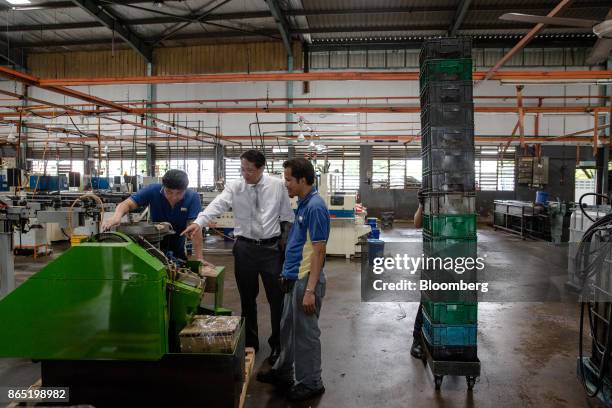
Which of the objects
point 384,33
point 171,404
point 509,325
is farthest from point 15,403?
point 384,33

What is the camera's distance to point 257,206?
275 centimetres

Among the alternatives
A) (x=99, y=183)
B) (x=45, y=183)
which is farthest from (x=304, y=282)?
(x=99, y=183)

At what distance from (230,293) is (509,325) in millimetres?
3071

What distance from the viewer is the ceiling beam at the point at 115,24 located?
350 inches

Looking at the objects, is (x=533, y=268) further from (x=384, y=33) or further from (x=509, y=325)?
(x=384, y=33)

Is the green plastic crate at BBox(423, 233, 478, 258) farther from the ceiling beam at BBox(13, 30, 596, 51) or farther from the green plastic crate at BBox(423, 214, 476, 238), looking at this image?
the ceiling beam at BBox(13, 30, 596, 51)

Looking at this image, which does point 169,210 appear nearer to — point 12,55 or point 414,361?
point 414,361

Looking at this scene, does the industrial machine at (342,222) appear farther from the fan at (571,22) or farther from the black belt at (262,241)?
the fan at (571,22)

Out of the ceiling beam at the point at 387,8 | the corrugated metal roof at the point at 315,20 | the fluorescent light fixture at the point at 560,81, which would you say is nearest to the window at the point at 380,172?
the corrugated metal roof at the point at 315,20

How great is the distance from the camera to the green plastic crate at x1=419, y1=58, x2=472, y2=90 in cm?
247

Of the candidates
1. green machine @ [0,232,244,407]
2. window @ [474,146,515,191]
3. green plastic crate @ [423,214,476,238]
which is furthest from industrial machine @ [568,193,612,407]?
window @ [474,146,515,191]

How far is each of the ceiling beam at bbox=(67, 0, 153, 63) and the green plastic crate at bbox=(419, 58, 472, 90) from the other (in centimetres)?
920

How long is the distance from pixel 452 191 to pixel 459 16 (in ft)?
28.0

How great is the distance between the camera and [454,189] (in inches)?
97.0
